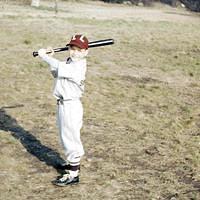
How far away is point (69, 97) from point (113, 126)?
2.92 m

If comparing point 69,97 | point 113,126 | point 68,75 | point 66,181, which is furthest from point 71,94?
point 113,126

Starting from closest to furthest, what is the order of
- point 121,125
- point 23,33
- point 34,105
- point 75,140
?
point 75,140 < point 121,125 < point 34,105 < point 23,33

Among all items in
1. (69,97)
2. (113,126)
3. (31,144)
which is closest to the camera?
(69,97)

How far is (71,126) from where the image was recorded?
19.3ft

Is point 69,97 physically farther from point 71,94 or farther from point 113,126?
point 113,126

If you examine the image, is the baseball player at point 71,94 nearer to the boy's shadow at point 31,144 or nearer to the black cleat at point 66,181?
the black cleat at point 66,181

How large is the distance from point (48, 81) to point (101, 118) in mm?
3075

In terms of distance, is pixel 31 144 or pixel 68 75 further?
pixel 31 144

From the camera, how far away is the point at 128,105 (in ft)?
33.3

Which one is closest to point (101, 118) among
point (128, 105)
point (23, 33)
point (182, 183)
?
point (128, 105)

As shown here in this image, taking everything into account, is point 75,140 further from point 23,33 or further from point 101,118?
point 23,33

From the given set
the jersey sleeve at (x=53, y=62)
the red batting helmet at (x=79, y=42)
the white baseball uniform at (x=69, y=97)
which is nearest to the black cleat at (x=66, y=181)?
the white baseball uniform at (x=69, y=97)

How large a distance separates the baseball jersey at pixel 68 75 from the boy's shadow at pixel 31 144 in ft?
3.79

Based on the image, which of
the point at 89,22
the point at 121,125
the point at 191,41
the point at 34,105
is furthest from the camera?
the point at 89,22
